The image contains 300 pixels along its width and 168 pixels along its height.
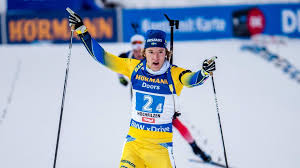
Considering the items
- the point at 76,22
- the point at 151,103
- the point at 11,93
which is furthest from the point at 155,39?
the point at 11,93

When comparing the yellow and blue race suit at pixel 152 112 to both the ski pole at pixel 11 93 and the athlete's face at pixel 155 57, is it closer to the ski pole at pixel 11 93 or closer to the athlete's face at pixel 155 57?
the athlete's face at pixel 155 57

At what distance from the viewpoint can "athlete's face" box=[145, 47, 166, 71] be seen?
10.0 ft

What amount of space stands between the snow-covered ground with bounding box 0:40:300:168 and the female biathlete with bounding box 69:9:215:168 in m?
1.59

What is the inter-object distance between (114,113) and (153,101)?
3.55 metres

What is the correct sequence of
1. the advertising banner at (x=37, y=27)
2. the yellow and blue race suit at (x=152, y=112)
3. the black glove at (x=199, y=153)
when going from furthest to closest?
the advertising banner at (x=37, y=27) → the black glove at (x=199, y=153) → the yellow and blue race suit at (x=152, y=112)

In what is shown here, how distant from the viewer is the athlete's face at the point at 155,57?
3.06 meters

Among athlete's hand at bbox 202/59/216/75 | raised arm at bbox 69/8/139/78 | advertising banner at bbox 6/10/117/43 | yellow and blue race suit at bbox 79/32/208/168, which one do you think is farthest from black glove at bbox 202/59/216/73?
advertising banner at bbox 6/10/117/43

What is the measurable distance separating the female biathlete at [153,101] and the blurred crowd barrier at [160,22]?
31.7ft

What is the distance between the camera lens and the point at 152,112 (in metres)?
3.08

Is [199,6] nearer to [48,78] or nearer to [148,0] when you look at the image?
[148,0]

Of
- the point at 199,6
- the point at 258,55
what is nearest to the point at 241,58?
the point at 258,55

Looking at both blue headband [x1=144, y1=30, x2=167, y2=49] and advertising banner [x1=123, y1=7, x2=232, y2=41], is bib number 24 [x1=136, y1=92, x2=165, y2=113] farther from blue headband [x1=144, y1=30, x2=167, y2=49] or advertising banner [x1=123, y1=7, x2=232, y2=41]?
advertising banner [x1=123, y1=7, x2=232, y2=41]

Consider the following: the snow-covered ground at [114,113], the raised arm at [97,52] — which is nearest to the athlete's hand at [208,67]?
the raised arm at [97,52]

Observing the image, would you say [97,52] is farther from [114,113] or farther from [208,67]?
[114,113]
